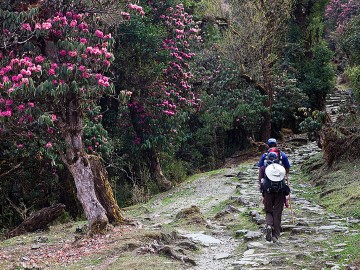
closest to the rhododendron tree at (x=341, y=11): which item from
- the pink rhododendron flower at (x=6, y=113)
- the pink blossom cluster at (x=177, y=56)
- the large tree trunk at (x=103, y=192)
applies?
the pink blossom cluster at (x=177, y=56)

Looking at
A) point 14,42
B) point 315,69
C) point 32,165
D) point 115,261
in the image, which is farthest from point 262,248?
point 315,69

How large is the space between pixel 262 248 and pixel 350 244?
1435 mm

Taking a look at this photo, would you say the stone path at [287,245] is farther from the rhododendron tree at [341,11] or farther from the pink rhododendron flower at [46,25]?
the rhododendron tree at [341,11]

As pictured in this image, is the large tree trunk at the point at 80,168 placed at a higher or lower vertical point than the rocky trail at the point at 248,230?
higher

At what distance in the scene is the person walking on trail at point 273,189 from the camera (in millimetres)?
8953

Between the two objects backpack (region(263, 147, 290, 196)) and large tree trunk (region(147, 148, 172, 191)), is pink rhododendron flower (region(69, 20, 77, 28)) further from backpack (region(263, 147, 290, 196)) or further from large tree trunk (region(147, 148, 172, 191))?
large tree trunk (region(147, 148, 172, 191))

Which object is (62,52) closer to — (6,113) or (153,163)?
(6,113)

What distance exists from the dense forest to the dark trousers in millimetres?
3314

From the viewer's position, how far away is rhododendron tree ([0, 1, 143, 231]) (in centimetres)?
942

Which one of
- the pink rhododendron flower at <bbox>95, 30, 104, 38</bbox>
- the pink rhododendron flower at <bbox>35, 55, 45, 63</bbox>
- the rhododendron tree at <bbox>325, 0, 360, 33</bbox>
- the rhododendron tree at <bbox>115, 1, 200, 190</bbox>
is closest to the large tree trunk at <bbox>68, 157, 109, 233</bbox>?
the pink rhododendron flower at <bbox>35, 55, 45, 63</bbox>

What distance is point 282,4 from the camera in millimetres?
24688

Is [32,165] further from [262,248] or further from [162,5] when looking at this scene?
[262,248]

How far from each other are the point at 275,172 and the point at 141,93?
10806 millimetres

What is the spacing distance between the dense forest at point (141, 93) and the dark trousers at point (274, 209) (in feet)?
10.9
